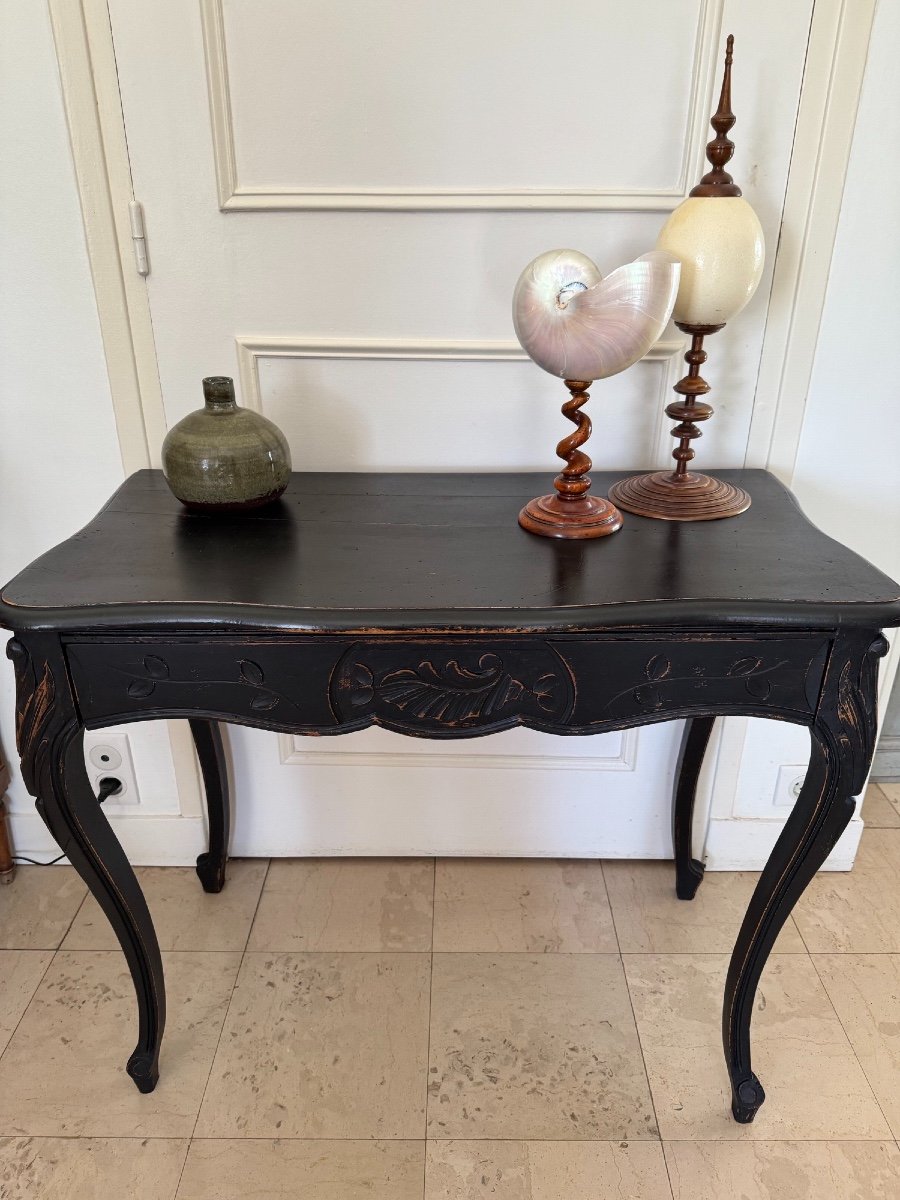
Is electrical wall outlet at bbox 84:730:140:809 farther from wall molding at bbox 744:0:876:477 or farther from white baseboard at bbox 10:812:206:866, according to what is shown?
wall molding at bbox 744:0:876:477

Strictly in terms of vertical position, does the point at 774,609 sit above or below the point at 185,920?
above

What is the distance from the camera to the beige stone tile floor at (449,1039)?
4.04 ft

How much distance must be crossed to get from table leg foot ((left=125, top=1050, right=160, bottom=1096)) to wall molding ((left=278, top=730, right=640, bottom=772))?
54 centimetres

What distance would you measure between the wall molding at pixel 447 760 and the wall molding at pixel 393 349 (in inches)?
28.6

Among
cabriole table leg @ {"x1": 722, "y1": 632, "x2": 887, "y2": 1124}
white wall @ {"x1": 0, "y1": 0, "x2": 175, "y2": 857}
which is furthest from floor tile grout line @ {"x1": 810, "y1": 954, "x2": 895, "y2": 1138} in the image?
white wall @ {"x1": 0, "y1": 0, "x2": 175, "y2": 857}

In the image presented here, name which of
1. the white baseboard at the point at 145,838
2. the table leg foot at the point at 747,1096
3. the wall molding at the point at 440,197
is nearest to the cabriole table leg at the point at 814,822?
the table leg foot at the point at 747,1096

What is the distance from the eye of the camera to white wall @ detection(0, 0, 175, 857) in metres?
1.23

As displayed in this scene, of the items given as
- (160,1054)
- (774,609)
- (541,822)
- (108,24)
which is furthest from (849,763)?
(108,24)

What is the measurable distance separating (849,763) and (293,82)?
3.99ft

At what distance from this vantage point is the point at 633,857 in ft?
5.76

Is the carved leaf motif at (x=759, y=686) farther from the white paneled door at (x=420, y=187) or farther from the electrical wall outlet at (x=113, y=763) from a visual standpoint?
the electrical wall outlet at (x=113, y=763)

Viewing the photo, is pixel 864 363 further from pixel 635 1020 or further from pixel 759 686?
pixel 635 1020

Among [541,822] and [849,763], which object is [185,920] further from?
[849,763]

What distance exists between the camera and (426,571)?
1.07 metres
